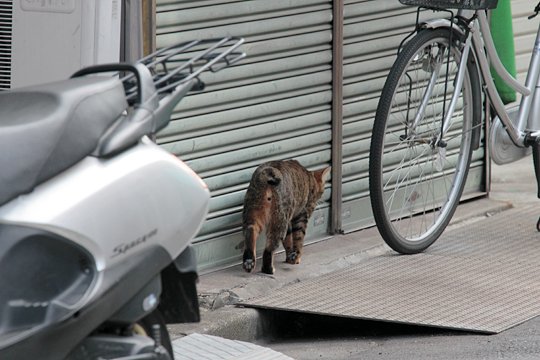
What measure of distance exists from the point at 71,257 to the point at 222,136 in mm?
2889

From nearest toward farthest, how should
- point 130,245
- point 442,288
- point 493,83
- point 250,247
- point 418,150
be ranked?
point 130,245 < point 442,288 < point 250,247 < point 493,83 < point 418,150

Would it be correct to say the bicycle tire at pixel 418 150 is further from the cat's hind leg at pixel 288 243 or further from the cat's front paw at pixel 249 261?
the cat's front paw at pixel 249 261

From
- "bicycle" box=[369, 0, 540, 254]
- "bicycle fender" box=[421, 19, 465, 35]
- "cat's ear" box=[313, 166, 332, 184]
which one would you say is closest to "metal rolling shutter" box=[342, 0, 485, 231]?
"bicycle" box=[369, 0, 540, 254]

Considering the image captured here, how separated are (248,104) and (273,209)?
55 cm

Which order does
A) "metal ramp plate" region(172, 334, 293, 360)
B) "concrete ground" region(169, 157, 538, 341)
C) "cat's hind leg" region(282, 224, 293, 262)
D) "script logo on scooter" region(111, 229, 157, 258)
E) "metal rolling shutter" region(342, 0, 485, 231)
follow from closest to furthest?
1. "script logo on scooter" region(111, 229, 157, 258)
2. "metal ramp plate" region(172, 334, 293, 360)
3. "concrete ground" region(169, 157, 538, 341)
4. "cat's hind leg" region(282, 224, 293, 262)
5. "metal rolling shutter" region(342, 0, 485, 231)

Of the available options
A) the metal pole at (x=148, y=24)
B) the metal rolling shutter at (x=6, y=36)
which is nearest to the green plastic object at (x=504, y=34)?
the metal pole at (x=148, y=24)

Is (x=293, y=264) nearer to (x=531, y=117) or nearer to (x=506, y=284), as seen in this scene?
(x=506, y=284)

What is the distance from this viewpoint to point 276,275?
220 inches

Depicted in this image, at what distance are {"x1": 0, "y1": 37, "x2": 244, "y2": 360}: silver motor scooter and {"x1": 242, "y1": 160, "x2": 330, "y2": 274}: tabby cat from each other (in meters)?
2.62

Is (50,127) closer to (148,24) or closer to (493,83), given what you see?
(148,24)

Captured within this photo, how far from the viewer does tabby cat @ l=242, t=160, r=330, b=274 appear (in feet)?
18.3

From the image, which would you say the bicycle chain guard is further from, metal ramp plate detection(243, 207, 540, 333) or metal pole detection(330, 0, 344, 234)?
metal pole detection(330, 0, 344, 234)

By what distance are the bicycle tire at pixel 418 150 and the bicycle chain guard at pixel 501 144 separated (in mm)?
98

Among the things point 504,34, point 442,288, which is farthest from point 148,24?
point 504,34
